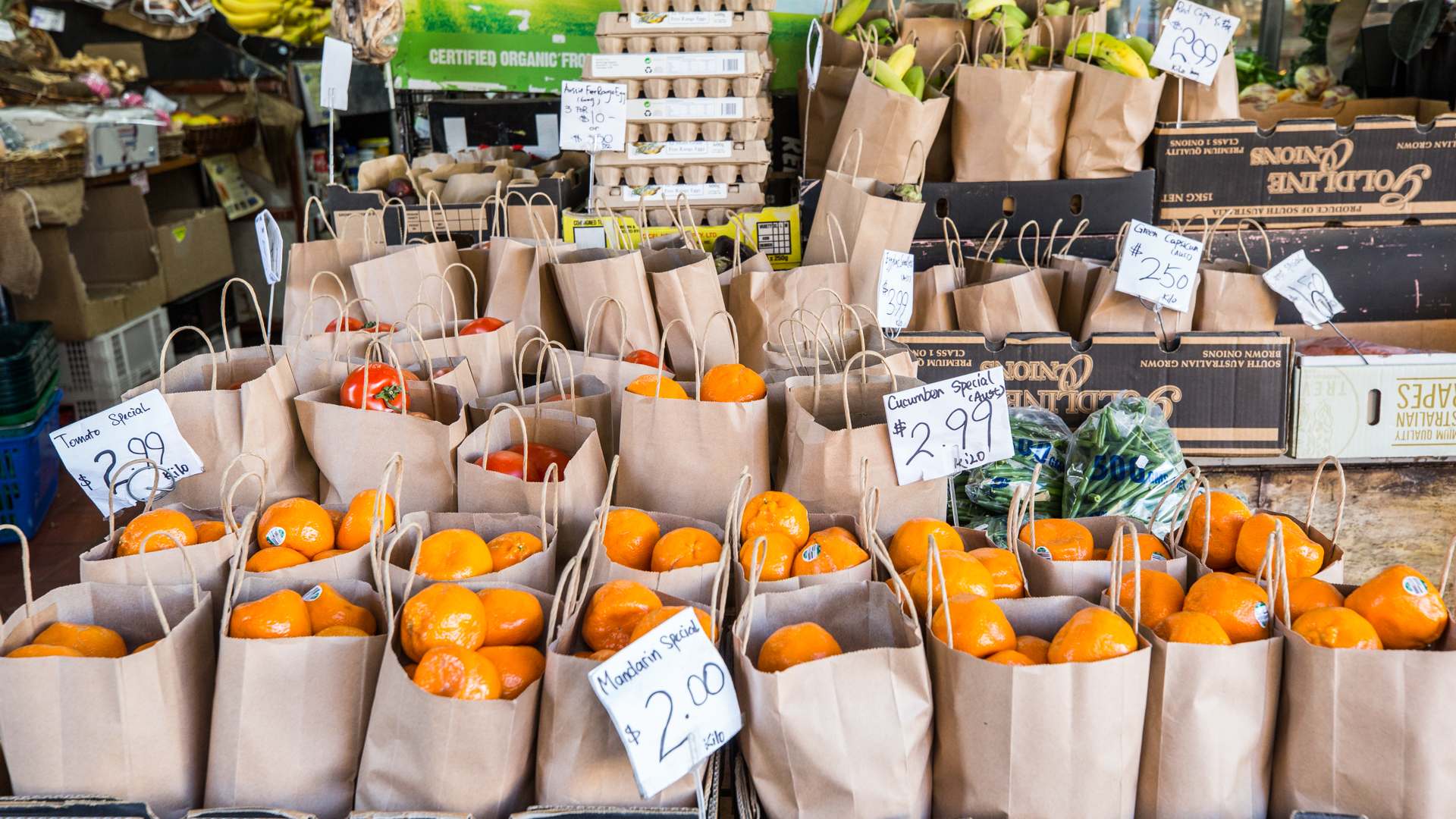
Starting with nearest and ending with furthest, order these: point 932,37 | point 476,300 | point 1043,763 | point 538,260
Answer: point 1043,763 < point 538,260 < point 476,300 < point 932,37

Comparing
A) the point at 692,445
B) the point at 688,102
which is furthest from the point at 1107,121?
the point at 692,445

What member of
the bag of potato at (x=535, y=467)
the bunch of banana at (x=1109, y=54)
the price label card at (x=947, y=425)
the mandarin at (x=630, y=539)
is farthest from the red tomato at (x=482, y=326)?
the bunch of banana at (x=1109, y=54)

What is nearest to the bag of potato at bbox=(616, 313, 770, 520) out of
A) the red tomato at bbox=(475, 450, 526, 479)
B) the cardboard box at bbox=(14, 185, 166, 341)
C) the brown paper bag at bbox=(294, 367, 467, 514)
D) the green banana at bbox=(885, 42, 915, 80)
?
the red tomato at bbox=(475, 450, 526, 479)

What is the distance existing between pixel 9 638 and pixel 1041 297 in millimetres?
1963

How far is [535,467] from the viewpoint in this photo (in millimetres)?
1583

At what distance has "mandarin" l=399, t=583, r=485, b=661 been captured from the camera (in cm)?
114

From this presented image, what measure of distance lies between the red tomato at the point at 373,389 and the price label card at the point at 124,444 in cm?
26

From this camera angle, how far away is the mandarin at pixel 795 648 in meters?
1.11

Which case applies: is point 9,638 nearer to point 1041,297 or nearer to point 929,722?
point 929,722

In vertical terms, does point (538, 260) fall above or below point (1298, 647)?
above

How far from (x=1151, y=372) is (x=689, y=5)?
154 centimetres

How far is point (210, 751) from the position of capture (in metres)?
1.14

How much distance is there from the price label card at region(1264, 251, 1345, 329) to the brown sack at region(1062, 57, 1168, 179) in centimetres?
60

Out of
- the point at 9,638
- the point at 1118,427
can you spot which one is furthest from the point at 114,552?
the point at 1118,427
